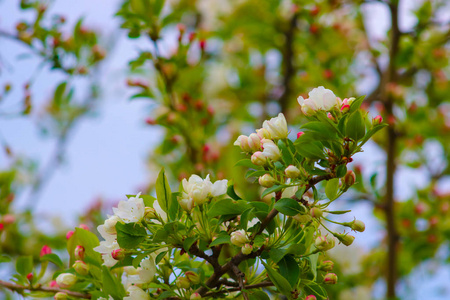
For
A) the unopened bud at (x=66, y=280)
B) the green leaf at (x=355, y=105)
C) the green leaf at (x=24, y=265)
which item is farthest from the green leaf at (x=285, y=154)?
the green leaf at (x=24, y=265)

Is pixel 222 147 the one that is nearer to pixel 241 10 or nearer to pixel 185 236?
pixel 241 10

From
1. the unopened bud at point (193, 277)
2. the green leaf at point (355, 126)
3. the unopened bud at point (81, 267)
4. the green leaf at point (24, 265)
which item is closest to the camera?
the green leaf at point (355, 126)

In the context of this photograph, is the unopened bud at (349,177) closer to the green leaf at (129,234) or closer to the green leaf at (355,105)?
the green leaf at (355,105)

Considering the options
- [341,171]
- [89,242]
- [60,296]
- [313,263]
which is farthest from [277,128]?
[60,296]

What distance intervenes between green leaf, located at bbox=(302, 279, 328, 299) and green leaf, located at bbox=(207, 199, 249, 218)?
174mm

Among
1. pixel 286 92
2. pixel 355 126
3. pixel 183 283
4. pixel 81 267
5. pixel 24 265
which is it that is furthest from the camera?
pixel 286 92

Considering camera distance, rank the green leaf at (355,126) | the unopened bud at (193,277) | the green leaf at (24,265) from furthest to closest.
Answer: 1. the green leaf at (24,265)
2. the unopened bud at (193,277)
3. the green leaf at (355,126)

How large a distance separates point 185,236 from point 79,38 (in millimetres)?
1203

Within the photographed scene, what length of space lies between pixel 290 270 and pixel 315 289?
0.07 m

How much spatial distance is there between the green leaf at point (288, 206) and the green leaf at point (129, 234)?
0.23 metres

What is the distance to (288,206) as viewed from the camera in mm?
734

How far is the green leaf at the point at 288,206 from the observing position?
728 millimetres

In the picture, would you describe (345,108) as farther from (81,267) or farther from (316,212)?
(81,267)

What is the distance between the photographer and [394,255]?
198 cm
